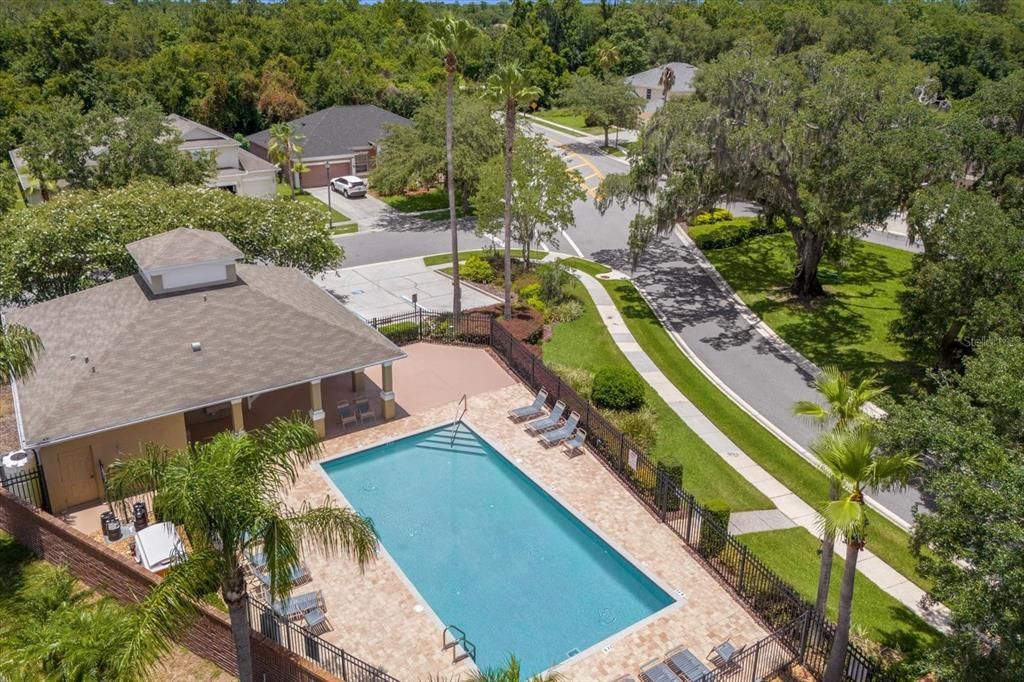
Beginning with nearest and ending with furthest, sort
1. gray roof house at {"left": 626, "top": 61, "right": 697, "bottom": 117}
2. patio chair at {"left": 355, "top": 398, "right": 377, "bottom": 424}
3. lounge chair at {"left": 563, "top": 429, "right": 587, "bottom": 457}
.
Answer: lounge chair at {"left": 563, "top": 429, "right": 587, "bottom": 457} → patio chair at {"left": 355, "top": 398, "right": 377, "bottom": 424} → gray roof house at {"left": 626, "top": 61, "right": 697, "bottom": 117}

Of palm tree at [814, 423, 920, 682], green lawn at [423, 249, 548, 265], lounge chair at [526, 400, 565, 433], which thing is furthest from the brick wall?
green lawn at [423, 249, 548, 265]

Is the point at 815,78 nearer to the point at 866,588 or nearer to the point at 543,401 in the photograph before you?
the point at 543,401

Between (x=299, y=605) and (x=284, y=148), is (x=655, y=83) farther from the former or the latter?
(x=299, y=605)

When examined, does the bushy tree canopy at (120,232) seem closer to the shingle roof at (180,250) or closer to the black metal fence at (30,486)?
the shingle roof at (180,250)

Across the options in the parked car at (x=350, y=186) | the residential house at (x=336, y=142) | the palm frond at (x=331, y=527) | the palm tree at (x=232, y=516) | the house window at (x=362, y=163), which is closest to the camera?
the palm tree at (x=232, y=516)

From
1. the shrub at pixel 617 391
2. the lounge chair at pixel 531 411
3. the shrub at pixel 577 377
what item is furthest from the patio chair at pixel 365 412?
the shrub at pixel 617 391

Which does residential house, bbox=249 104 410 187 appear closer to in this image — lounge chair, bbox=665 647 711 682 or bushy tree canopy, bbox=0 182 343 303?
bushy tree canopy, bbox=0 182 343 303
